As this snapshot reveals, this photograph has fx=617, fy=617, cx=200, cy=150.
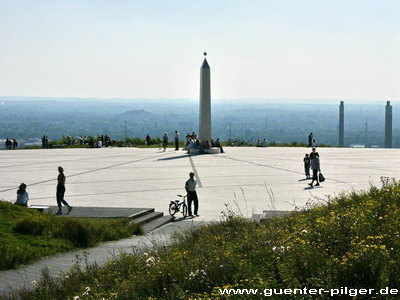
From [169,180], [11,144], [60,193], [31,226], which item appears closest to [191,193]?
[60,193]

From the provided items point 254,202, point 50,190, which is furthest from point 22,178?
point 254,202

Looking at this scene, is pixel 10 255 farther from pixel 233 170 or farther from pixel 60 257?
pixel 233 170

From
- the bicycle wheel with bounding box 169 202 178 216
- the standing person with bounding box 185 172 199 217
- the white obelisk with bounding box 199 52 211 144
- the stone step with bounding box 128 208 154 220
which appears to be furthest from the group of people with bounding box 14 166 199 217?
the white obelisk with bounding box 199 52 211 144

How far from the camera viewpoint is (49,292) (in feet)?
25.8

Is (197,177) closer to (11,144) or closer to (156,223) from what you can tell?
(156,223)

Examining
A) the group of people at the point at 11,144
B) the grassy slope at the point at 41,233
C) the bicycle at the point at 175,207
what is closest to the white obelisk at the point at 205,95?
the group of people at the point at 11,144

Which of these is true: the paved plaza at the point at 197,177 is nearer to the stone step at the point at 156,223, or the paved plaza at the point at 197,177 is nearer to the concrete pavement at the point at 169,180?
the concrete pavement at the point at 169,180

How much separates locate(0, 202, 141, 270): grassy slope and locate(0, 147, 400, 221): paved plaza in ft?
10.2

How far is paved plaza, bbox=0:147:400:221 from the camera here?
19344mm

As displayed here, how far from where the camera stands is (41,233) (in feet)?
42.7

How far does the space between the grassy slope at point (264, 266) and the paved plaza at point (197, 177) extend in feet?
16.7

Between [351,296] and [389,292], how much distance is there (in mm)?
391

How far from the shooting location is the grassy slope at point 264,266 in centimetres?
638

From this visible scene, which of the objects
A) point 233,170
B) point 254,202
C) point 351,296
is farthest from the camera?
point 233,170
